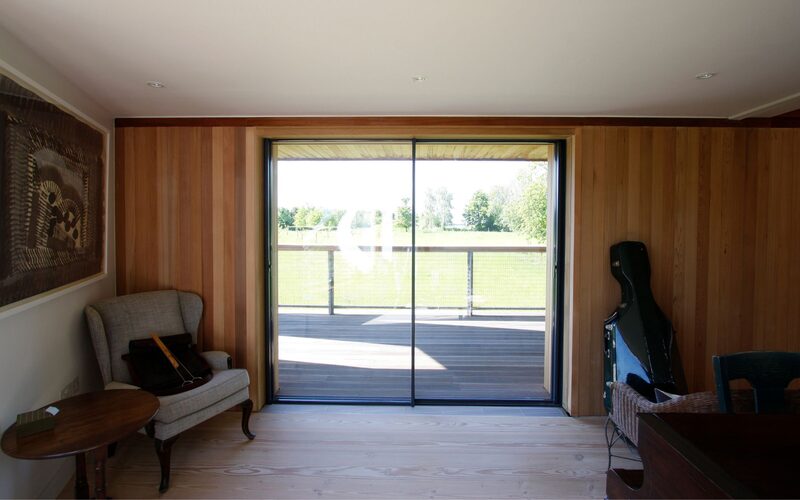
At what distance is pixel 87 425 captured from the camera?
5.79ft

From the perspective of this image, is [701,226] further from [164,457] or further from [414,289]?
[164,457]

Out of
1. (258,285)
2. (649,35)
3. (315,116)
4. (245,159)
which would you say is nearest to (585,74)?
(649,35)

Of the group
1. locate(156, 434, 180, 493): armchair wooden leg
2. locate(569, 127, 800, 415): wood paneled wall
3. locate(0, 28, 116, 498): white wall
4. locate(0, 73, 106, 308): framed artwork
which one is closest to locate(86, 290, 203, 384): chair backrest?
locate(0, 28, 116, 498): white wall

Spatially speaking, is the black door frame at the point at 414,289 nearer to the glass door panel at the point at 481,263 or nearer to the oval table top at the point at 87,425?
the glass door panel at the point at 481,263

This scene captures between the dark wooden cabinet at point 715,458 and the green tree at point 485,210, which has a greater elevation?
the green tree at point 485,210

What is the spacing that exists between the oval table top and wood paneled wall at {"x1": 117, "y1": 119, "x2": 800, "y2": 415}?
3.65 feet

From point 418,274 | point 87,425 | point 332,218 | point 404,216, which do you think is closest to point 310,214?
point 332,218

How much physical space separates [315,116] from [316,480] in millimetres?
2438

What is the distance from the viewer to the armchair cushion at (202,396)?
7.06 ft

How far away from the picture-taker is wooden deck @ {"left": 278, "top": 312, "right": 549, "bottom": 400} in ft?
10.7

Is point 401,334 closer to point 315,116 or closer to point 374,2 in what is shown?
point 315,116

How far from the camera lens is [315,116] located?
2.94 metres

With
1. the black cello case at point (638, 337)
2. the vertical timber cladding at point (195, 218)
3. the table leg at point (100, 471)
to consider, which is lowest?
the table leg at point (100, 471)

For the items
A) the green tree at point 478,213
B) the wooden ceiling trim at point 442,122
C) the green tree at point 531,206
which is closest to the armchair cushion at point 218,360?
the wooden ceiling trim at point 442,122
